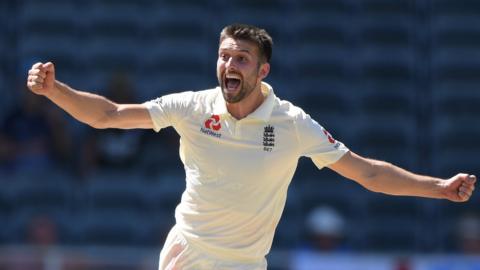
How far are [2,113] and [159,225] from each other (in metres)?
2.13

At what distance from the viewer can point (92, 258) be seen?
934cm

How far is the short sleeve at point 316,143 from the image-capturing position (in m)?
5.65

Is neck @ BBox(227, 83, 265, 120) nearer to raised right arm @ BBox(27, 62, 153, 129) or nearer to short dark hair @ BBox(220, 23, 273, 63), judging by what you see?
short dark hair @ BBox(220, 23, 273, 63)

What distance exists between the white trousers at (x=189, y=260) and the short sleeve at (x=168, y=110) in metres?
0.54

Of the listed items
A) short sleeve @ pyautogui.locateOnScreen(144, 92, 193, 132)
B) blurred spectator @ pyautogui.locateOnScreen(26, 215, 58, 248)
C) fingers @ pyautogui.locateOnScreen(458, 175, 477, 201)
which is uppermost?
short sleeve @ pyautogui.locateOnScreen(144, 92, 193, 132)

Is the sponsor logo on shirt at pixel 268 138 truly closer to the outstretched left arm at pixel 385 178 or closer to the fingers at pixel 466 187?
the outstretched left arm at pixel 385 178

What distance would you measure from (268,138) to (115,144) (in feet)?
17.1

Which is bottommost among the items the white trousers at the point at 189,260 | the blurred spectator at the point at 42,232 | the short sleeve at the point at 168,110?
the blurred spectator at the point at 42,232

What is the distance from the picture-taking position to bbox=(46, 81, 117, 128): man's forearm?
5438 mm

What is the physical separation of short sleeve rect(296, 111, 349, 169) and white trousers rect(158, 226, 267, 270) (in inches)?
23.2

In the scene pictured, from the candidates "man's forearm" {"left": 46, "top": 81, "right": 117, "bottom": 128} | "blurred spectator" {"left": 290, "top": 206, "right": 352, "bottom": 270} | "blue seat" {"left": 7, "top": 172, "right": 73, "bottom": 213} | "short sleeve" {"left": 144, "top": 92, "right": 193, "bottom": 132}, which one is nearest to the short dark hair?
"short sleeve" {"left": 144, "top": 92, "right": 193, "bottom": 132}

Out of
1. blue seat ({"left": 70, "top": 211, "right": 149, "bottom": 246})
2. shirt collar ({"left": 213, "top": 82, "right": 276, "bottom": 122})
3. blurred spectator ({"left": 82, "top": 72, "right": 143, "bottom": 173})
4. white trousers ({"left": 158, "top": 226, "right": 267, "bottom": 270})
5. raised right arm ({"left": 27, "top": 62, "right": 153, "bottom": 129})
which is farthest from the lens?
blue seat ({"left": 70, "top": 211, "right": 149, "bottom": 246})

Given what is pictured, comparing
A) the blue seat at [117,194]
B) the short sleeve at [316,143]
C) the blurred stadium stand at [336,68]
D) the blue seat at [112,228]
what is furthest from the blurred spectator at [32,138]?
the short sleeve at [316,143]

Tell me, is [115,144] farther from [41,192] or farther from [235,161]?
[235,161]
